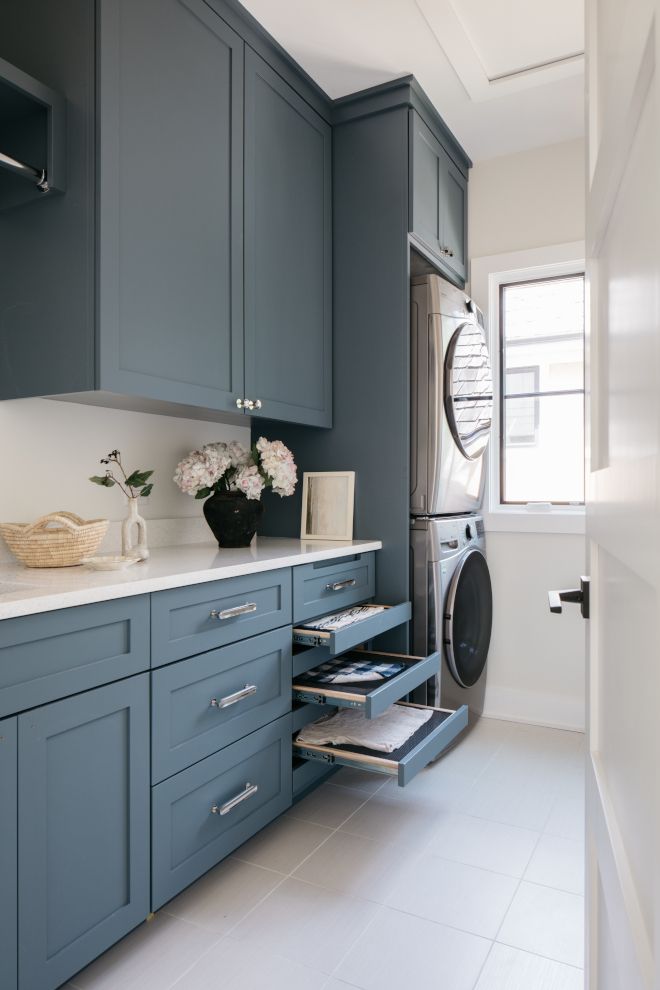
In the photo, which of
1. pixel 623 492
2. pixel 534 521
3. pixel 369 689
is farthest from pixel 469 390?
pixel 623 492

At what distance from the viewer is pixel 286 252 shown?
239 cm

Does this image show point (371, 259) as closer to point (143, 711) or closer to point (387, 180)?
point (387, 180)

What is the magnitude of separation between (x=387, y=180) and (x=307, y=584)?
5.32 ft

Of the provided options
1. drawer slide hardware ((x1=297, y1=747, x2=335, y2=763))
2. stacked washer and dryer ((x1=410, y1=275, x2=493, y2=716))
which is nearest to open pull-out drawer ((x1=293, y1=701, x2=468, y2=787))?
drawer slide hardware ((x1=297, y1=747, x2=335, y2=763))

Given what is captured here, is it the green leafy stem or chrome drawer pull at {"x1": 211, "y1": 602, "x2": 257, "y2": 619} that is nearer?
chrome drawer pull at {"x1": 211, "y1": 602, "x2": 257, "y2": 619}

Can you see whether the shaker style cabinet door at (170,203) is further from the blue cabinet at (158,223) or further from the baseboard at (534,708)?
the baseboard at (534,708)

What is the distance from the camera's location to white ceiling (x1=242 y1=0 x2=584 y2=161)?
212cm

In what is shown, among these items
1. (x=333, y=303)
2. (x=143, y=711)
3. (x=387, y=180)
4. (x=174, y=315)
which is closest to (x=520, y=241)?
(x=387, y=180)

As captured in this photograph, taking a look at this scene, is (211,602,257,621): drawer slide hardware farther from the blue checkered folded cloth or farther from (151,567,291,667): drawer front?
the blue checkered folded cloth

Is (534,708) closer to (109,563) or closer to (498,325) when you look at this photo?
(498,325)

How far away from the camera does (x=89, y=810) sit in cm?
135

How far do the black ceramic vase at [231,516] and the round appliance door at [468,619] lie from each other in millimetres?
851

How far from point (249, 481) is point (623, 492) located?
1.75 meters

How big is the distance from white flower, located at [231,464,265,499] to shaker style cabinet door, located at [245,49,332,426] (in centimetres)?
20
